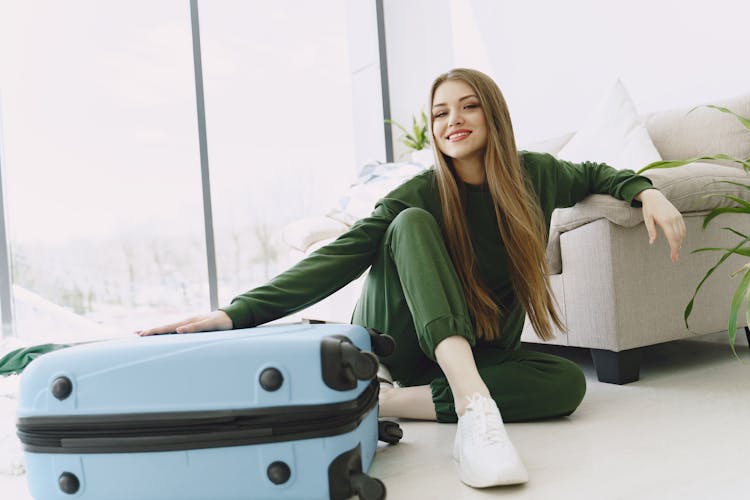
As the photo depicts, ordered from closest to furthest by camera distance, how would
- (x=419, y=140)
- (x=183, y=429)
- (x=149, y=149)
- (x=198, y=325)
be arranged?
(x=183, y=429), (x=198, y=325), (x=419, y=140), (x=149, y=149)

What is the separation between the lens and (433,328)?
A: 1.20 m

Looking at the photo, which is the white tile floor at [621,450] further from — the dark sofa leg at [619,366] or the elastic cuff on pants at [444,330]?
the elastic cuff on pants at [444,330]

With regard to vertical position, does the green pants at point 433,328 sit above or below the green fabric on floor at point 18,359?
above

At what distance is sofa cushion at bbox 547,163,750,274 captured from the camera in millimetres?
1698

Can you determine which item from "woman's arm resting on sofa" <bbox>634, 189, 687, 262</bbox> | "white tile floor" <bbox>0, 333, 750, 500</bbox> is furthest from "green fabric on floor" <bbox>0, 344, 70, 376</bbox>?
"woman's arm resting on sofa" <bbox>634, 189, 687, 262</bbox>

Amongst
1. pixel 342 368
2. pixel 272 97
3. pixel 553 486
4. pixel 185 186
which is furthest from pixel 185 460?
pixel 272 97

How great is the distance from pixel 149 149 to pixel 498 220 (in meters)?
3.29

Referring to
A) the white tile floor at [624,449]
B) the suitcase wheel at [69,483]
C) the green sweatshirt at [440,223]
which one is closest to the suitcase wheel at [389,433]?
the white tile floor at [624,449]

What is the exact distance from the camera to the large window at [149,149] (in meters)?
Answer: 3.97

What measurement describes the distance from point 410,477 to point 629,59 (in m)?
2.33

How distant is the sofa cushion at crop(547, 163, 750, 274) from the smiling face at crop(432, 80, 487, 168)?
417mm

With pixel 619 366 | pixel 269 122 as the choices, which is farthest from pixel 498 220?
pixel 269 122

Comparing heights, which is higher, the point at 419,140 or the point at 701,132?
the point at 419,140

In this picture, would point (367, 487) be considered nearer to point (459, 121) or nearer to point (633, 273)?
point (459, 121)
